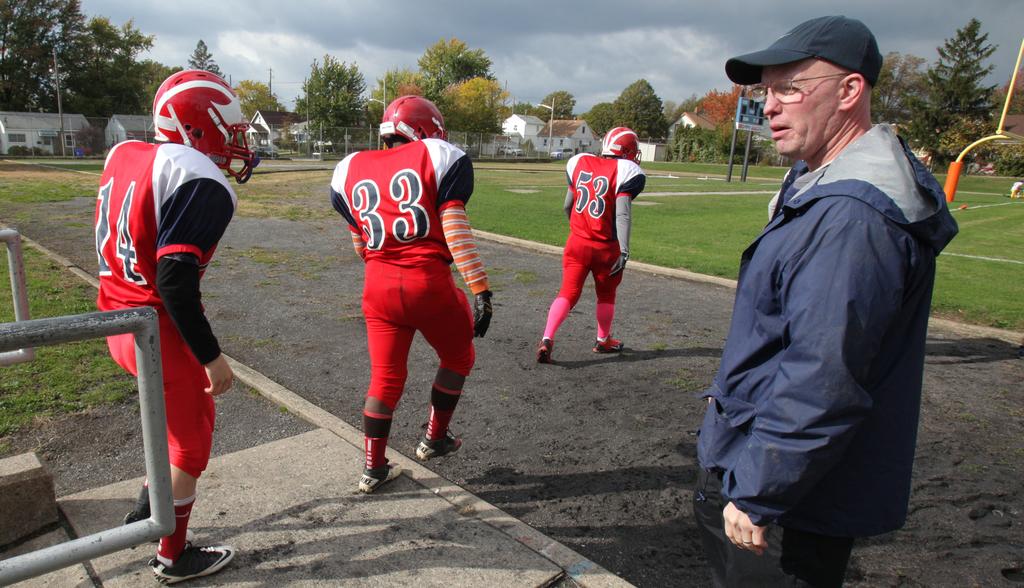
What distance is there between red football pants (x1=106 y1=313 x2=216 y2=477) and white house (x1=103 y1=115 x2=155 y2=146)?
5473 centimetres

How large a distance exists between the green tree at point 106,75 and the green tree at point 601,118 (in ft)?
221

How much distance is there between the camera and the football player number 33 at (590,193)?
5.52 metres

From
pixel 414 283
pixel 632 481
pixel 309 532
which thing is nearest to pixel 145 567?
pixel 309 532

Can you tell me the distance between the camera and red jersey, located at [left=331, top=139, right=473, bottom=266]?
10.3ft

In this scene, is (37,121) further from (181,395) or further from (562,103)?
(562,103)

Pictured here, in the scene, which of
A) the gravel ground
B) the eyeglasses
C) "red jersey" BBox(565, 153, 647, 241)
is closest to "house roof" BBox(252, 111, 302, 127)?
the gravel ground

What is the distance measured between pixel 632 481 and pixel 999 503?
2088mm

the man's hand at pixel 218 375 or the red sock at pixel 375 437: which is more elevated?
the man's hand at pixel 218 375

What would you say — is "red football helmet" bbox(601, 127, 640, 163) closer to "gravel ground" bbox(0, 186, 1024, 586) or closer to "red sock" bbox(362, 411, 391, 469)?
"gravel ground" bbox(0, 186, 1024, 586)

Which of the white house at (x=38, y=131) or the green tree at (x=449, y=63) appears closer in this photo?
the white house at (x=38, y=131)

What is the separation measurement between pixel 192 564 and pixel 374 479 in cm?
96

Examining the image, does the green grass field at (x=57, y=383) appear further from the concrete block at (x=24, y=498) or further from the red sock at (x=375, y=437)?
the red sock at (x=375, y=437)

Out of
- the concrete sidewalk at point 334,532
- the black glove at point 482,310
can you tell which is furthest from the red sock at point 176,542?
the black glove at point 482,310

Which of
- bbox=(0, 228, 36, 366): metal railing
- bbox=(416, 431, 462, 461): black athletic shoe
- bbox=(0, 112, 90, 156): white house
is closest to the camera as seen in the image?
bbox=(0, 228, 36, 366): metal railing
